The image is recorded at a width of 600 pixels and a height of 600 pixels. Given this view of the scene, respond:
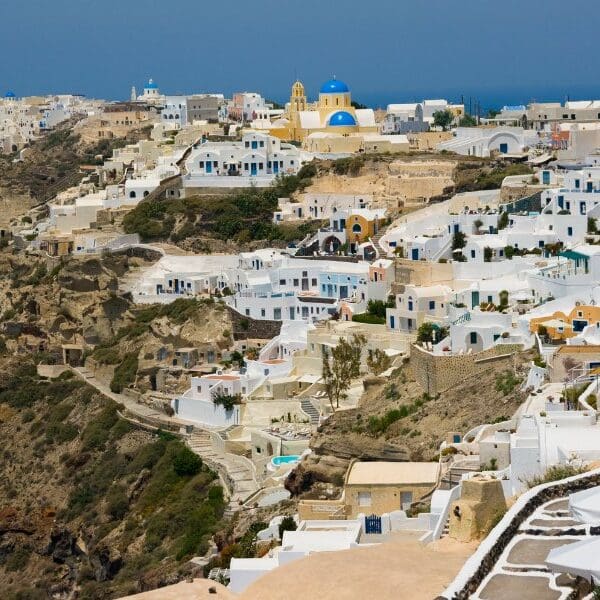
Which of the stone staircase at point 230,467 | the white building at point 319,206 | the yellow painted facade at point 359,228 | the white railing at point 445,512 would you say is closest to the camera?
the white railing at point 445,512

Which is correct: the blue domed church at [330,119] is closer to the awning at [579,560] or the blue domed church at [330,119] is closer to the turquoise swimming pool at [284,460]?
the turquoise swimming pool at [284,460]

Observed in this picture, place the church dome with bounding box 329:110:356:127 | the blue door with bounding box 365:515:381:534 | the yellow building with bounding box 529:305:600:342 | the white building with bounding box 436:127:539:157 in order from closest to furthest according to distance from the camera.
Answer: the blue door with bounding box 365:515:381:534
the yellow building with bounding box 529:305:600:342
the white building with bounding box 436:127:539:157
the church dome with bounding box 329:110:356:127

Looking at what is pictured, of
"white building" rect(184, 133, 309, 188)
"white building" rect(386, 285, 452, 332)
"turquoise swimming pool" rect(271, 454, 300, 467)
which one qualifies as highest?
"white building" rect(184, 133, 309, 188)

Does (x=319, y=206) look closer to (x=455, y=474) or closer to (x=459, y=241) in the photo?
(x=459, y=241)

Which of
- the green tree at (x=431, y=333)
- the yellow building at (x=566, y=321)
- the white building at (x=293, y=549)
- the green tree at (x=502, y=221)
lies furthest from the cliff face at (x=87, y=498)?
the green tree at (x=502, y=221)

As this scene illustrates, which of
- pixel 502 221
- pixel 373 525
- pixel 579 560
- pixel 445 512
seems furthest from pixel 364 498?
pixel 502 221

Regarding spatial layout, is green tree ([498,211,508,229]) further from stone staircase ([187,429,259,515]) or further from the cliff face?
the cliff face

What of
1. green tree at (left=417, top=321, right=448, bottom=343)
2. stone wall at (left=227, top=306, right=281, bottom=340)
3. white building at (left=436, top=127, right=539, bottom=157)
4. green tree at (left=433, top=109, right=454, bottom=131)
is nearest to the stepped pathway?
stone wall at (left=227, top=306, right=281, bottom=340)

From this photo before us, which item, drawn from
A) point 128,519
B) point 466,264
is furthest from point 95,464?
point 466,264
